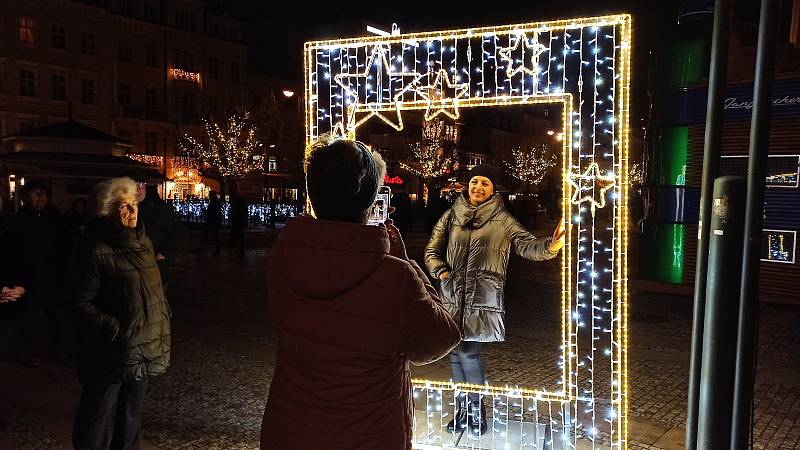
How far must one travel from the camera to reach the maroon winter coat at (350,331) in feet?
5.72

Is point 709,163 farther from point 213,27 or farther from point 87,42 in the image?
point 213,27

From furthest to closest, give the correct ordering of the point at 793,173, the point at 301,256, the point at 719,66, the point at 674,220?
the point at 674,220, the point at 793,173, the point at 719,66, the point at 301,256

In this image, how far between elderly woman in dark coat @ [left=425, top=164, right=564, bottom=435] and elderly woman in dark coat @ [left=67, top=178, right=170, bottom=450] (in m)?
2.06

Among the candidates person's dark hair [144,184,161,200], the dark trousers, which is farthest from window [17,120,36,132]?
the dark trousers

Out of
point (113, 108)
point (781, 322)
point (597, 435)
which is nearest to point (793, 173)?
point (781, 322)

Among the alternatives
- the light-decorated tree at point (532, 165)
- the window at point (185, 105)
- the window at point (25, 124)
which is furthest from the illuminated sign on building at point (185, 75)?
the light-decorated tree at point (532, 165)

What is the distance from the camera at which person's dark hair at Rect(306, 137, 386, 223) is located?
1.80 metres

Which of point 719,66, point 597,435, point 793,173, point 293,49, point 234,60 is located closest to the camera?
point 719,66

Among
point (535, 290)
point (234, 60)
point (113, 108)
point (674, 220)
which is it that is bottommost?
point (535, 290)

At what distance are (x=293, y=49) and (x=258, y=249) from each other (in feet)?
129

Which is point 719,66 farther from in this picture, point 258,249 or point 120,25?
point 120,25

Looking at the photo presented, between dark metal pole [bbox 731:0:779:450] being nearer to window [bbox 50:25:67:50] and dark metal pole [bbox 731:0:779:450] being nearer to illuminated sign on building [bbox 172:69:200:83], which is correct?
window [bbox 50:25:67:50]

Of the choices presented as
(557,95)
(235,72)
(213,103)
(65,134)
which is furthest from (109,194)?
(235,72)

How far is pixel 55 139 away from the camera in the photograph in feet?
48.6
